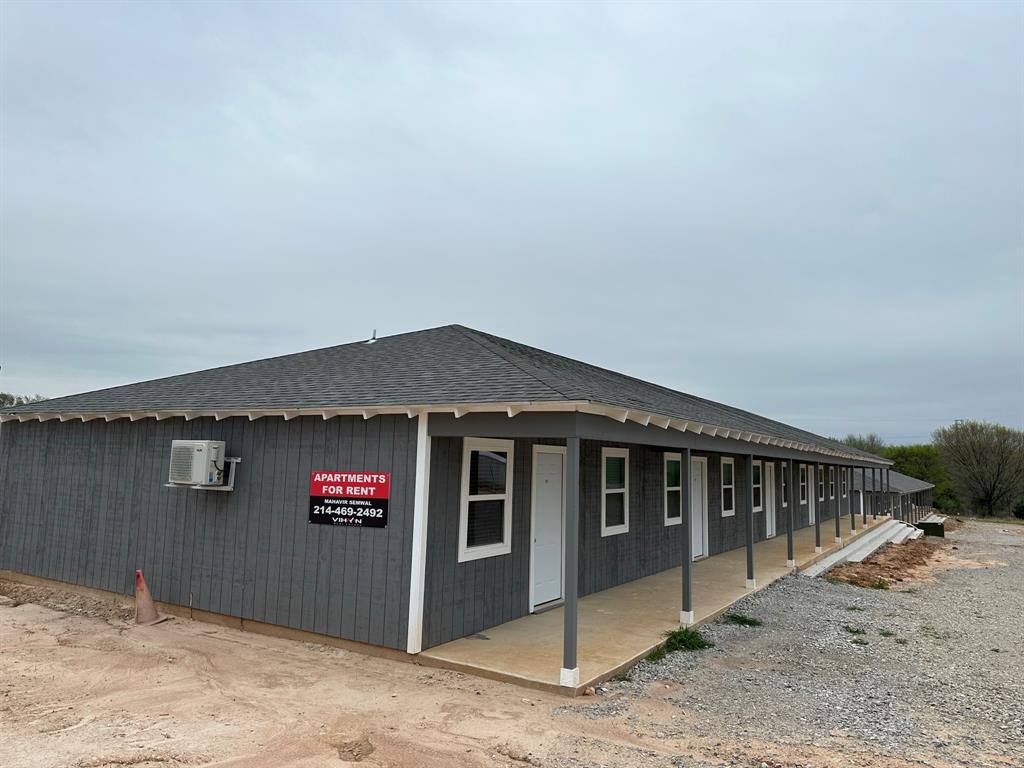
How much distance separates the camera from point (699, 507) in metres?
12.5

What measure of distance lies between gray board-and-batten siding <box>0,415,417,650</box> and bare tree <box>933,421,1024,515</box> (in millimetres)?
52275

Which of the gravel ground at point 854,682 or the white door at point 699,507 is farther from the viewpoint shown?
the white door at point 699,507

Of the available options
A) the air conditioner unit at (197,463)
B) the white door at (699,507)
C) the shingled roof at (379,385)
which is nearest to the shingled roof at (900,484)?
the white door at (699,507)

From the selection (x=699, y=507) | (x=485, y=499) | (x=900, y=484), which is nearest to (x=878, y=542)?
(x=699, y=507)

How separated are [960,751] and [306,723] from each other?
451 centimetres

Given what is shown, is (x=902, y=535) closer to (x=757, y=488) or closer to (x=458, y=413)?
(x=757, y=488)

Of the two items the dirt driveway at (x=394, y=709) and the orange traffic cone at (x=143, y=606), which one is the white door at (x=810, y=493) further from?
the orange traffic cone at (x=143, y=606)

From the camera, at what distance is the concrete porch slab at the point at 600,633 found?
17.2 ft

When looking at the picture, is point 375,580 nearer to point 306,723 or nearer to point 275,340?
point 306,723

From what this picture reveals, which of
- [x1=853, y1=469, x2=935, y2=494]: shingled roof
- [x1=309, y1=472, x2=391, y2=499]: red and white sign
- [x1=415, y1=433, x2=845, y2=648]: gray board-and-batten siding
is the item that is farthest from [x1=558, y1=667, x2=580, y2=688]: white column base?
[x1=853, y1=469, x2=935, y2=494]: shingled roof

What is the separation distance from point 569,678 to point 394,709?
4.68 ft

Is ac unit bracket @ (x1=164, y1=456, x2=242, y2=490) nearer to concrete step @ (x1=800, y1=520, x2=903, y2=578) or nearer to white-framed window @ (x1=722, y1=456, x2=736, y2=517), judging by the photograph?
concrete step @ (x1=800, y1=520, x2=903, y2=578)

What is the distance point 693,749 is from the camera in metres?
3.85

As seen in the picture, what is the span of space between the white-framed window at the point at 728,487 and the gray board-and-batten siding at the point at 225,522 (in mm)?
10071
